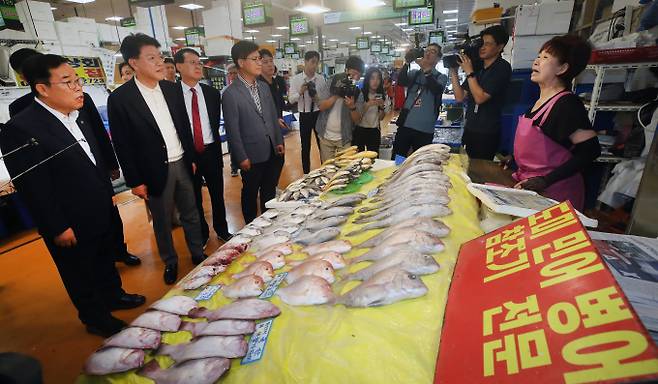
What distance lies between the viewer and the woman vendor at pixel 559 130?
195 centimetres

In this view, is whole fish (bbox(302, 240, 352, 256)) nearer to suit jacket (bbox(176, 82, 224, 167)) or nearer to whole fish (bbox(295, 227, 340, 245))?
whole fish (bbox(295, 227, 340, 245))

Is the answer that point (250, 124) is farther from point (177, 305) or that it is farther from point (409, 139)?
point (177, 305)

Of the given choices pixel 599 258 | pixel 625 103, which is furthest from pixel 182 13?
pixel 599 258

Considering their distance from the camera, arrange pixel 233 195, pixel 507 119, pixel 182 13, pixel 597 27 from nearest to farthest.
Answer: pixel 597 27 < pixel 507 119 < pixel 233 195 < pixel 182 13

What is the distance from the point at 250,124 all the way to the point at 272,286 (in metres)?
2.54

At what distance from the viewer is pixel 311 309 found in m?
1.24

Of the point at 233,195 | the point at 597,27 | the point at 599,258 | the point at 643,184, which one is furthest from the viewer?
the point at 233,195

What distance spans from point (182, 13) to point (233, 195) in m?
16.0

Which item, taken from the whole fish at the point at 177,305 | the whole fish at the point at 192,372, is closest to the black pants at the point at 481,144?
the whole fish at the point at 177,305

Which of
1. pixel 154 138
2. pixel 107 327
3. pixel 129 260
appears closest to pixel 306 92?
pixel 154 138

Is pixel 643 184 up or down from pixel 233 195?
up

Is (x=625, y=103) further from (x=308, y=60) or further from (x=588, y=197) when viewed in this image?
(x=308, y=60)

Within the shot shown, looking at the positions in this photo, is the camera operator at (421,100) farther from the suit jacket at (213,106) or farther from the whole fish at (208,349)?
the whole fish at (208,349)

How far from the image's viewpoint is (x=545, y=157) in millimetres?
2115
